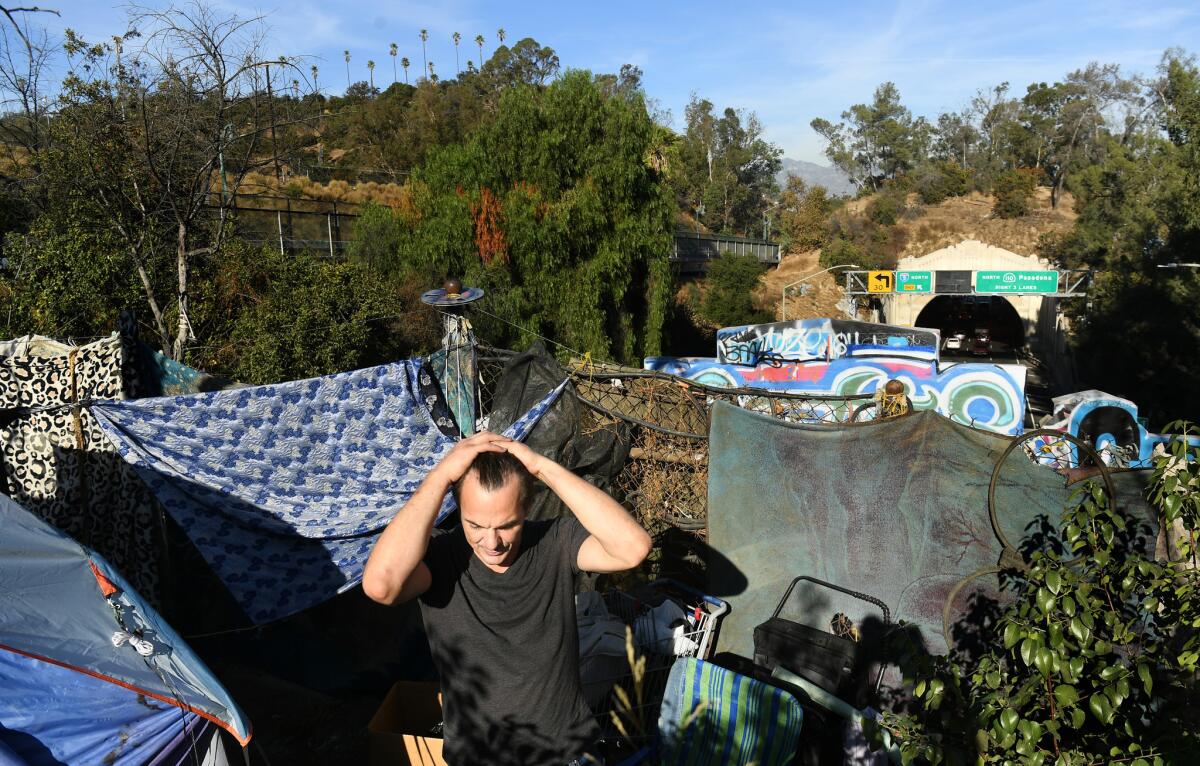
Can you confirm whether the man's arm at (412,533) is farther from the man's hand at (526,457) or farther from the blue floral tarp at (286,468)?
the blue floral tarp at (286,468)

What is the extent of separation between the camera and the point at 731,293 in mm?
35938

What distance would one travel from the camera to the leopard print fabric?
5941 mm

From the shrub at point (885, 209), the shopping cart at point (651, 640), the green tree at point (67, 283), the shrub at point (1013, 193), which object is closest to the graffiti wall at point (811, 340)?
the green tree at point (67, 283)

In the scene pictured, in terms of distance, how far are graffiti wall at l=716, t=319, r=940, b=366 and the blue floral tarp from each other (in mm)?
15235

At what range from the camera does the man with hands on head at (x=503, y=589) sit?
2625 mm

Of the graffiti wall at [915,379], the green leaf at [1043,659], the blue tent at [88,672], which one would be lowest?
the graffiti wall at [915,379]

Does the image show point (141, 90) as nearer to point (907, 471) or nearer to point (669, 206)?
point (907, 471)

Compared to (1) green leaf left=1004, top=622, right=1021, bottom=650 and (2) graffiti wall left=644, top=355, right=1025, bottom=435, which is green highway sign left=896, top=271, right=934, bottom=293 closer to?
(2) graffiti wall left=644, top=355, right=1025, bottom=435

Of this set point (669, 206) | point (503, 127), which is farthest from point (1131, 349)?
point (503, 127)

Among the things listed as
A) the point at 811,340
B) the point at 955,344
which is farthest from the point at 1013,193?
the point at 811,340

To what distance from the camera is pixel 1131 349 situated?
82.3 feet

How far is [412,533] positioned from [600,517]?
60cm

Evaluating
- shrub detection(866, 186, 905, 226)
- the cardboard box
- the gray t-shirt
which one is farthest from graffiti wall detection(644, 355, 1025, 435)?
shrub detection(866, 186, 905, 226)

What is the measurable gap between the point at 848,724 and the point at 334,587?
3.35m
